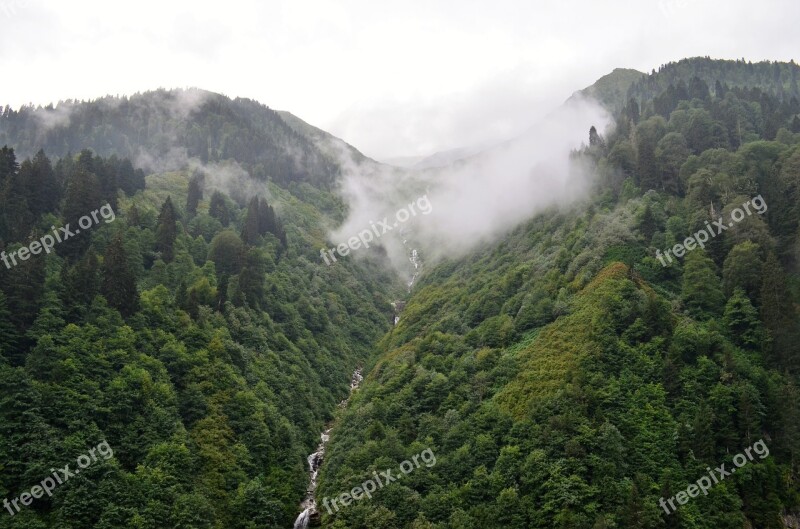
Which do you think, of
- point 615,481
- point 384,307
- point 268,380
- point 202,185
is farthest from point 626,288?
point 202,185

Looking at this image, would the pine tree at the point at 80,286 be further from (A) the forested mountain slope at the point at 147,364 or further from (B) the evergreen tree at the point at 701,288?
(B) the evergreen tree at the point at 701,288

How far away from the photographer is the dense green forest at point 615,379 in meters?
62.0

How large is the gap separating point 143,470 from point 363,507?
26.8 metres

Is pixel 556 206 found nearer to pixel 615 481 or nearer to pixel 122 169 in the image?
pixel 615 481

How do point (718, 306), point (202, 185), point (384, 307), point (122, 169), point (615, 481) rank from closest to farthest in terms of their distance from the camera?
point (615, 481) < point (718, 306) < point (122, 169) < point (384, 307) < point (202, 185)

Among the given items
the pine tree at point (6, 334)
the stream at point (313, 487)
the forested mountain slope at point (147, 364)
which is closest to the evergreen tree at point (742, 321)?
the stream at point (313, 487)

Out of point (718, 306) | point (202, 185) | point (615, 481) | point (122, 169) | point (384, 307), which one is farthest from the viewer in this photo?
point (202, 185)

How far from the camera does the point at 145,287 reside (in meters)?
98.1

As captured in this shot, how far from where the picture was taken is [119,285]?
84938 mm
